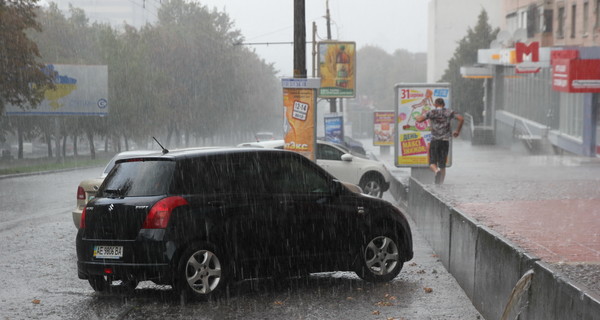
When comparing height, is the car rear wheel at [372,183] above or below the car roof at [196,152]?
below

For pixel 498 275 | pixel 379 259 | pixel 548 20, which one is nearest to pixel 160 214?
pixel 379 259

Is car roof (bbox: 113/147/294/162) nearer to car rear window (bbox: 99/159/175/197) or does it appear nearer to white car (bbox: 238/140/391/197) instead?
car rear window (bbox: 99/159/175/197)

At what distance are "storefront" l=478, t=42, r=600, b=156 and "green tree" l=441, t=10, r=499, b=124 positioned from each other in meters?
22.1

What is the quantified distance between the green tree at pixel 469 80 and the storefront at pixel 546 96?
869 inches

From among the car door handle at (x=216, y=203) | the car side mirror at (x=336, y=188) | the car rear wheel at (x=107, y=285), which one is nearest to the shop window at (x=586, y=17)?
the car side mirror at (x=336, y=188)

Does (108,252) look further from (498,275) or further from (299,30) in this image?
(299,30)

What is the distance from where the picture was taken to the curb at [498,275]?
17.3ft

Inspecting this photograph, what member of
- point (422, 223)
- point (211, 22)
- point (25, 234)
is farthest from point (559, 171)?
point (211, 22)

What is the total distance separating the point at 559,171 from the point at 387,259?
16.8 m

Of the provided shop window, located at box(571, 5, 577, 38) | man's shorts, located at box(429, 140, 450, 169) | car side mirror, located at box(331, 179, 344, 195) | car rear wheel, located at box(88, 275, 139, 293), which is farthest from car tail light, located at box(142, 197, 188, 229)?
shop window, located at box(571, 5, 577, 38)

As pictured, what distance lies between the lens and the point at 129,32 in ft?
253

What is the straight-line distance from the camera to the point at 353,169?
22203 mm

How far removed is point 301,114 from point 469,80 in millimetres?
66929

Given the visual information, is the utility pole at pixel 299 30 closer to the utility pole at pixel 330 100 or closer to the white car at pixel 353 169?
the white car at pixel 353 169
